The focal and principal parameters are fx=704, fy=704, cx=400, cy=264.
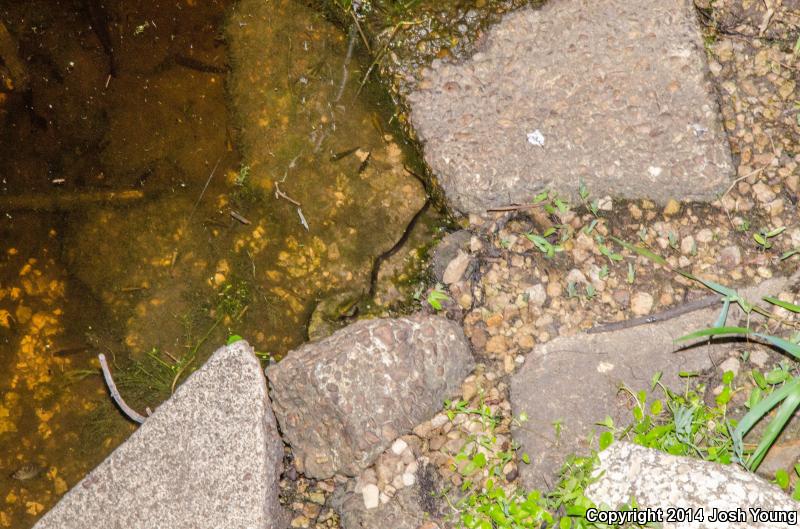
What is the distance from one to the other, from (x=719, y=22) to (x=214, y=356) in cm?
182

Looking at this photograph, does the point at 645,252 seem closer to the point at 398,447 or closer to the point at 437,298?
the point at 437,298

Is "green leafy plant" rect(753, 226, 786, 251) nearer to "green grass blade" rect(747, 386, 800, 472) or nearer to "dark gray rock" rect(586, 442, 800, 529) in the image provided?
"green grass blade" rect(747, 386, 800, 472)

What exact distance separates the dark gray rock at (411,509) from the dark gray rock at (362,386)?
0.11m

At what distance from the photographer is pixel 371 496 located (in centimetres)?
197

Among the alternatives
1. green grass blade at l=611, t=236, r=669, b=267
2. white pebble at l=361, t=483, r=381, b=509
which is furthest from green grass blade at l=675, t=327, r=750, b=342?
white pebble at l=361, t=483, r=381, b=509

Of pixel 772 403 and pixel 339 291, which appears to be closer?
pixel 772 403

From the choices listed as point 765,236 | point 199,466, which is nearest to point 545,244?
point 765,236

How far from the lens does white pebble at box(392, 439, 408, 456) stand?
6.52ft

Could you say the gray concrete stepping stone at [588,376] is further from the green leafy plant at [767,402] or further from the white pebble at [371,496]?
the white pebble at [371,496]

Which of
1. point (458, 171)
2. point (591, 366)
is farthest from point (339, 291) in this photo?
point (591, 366)

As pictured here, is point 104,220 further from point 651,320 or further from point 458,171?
point 651,320

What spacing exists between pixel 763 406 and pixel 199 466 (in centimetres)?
153

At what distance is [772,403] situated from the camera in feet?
6.01

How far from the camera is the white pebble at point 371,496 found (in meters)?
1.96
